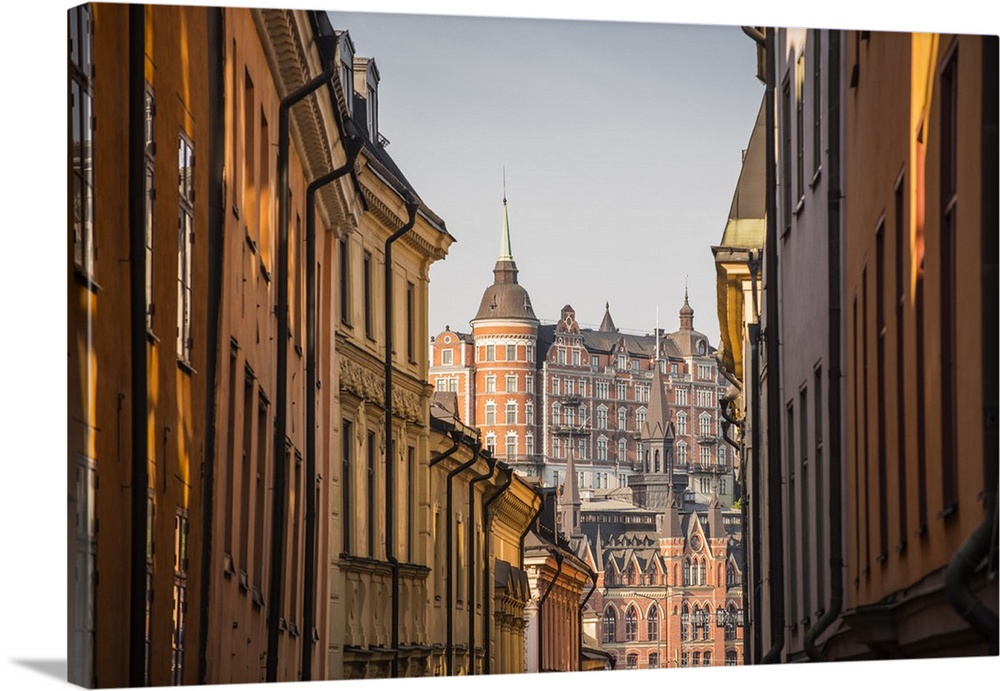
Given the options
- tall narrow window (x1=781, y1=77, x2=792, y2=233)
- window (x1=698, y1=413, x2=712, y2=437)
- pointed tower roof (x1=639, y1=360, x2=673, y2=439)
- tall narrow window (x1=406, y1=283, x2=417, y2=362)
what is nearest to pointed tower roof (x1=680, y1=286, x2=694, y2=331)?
pointed tower roof (x1=639, y1=360, x2=673, y2=439)

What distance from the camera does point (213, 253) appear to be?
11.1 m

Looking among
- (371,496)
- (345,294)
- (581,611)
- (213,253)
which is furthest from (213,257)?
(581,611)

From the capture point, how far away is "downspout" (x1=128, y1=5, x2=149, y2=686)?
10.2 m

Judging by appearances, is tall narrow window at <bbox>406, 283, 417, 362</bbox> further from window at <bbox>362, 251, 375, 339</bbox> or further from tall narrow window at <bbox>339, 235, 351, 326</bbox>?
tall narrow window at <bbox>339, 235, 351, 326</bbox>

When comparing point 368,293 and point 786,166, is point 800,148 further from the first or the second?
point 368,293

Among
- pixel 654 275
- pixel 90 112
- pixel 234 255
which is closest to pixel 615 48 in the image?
pixel 654 275

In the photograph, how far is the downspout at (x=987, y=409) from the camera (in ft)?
37.6

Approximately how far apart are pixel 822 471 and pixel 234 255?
4087mm

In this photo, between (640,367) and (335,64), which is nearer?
(335,64)

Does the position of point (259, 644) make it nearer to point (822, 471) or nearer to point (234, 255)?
point (234, 255)

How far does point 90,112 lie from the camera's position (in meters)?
9.94

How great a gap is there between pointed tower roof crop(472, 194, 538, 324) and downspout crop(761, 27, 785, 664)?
171 centimetres

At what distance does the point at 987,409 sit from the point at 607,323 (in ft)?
→ 7.87

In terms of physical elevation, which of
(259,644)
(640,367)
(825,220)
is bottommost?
(259,644)
